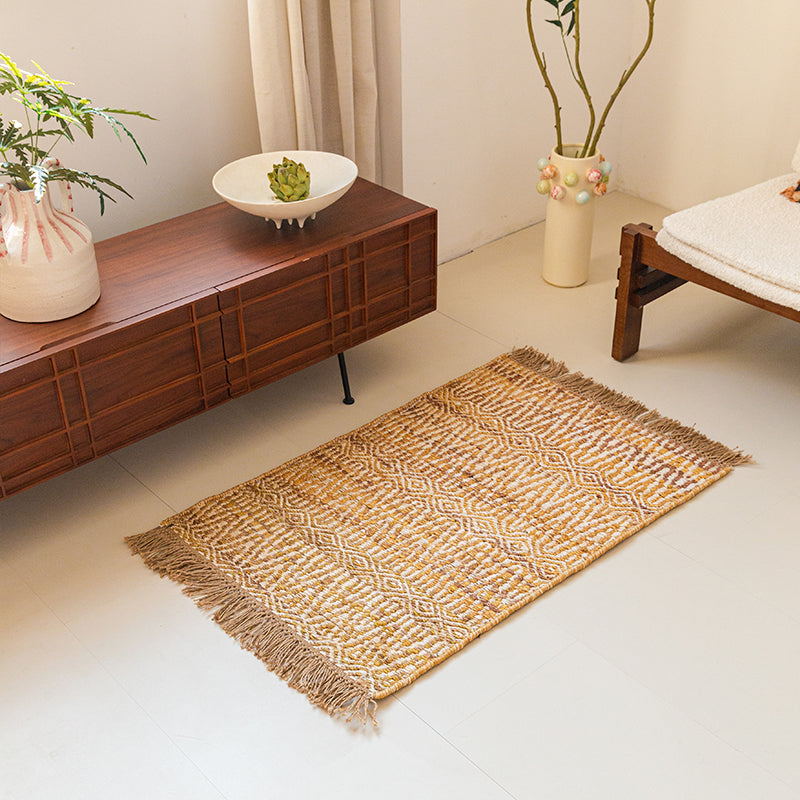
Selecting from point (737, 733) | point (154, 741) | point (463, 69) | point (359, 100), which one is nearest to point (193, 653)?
point (154, 741)

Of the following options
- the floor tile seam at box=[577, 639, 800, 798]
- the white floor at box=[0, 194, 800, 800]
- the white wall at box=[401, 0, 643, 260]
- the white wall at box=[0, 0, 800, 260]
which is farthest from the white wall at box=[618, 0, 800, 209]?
the floor tile seam at box=[577, 639, 800, 798]

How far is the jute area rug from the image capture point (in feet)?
6.18

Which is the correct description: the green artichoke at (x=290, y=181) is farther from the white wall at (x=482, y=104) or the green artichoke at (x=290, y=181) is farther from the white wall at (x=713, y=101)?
the white wall at (x=713, y=101)

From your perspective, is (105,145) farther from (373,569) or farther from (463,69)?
(373,569)

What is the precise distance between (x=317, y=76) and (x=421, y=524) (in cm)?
125

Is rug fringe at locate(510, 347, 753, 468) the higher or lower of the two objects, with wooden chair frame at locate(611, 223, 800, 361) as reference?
lower

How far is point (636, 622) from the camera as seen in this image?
191 centimetres

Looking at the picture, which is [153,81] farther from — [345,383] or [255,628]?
[255,628]

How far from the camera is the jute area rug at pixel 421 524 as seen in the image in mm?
1883

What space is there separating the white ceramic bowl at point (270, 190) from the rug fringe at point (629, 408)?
67 centimetres

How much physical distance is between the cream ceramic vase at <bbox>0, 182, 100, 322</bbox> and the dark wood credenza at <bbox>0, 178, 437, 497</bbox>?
4 centimetres

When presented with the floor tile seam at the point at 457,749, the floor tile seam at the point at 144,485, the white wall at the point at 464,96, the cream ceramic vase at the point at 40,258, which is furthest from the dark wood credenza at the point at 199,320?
the floor tile seam at the point at 457,749

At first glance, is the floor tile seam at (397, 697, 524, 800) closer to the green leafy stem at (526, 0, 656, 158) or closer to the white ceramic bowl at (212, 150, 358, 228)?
the white ceramic bowl at (212, 150, 358, 228)

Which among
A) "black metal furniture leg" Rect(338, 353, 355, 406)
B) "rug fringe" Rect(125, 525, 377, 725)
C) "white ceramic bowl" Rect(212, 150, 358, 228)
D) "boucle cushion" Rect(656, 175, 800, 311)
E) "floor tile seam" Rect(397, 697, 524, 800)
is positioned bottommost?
"floor tile seam" Rect(397, 697, 524, 800)
